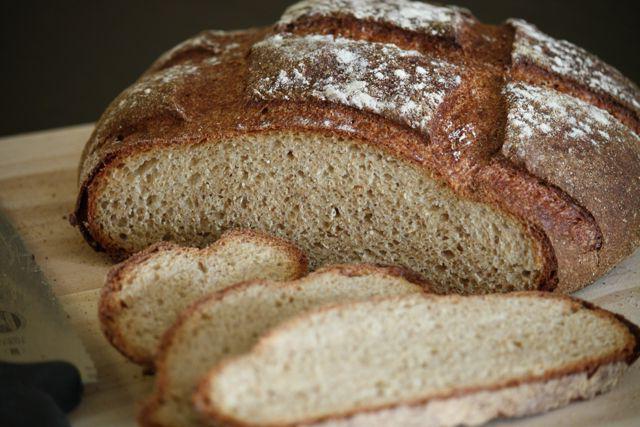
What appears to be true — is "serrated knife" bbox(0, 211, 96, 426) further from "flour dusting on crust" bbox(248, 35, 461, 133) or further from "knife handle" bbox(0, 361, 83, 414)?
"flour dusting on crust" bbox(248, 35, 461, 133)

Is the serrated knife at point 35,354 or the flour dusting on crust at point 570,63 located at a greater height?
the flour dusting on crust at point 570,63

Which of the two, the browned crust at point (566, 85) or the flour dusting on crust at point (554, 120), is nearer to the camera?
the flour dusting on crust at point (554, 120)

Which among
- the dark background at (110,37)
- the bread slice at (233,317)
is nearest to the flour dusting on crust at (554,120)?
the bread slice at (233,317)

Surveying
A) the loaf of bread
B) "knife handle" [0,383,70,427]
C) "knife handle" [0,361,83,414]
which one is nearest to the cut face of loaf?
the loaf of bread

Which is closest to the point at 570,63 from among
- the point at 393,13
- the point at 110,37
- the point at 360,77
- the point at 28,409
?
the point at 393,13

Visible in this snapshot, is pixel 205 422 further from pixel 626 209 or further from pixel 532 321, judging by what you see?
pixel 626 209

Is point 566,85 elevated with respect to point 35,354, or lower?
elevated

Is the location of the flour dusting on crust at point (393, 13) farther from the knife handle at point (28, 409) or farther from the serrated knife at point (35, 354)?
the knife handle at point (28, 409)

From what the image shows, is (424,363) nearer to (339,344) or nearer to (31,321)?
(339,344)
